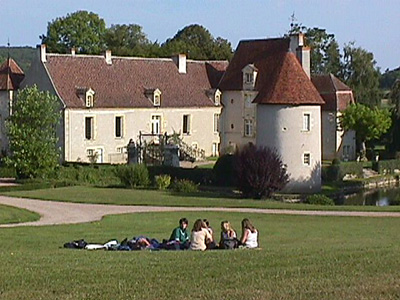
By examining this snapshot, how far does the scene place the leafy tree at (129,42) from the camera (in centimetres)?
6981

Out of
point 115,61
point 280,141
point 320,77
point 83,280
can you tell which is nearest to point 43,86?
point 115,61

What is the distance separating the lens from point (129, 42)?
281 feet

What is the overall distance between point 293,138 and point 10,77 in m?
18.6

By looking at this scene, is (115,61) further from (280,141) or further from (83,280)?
(83,280)

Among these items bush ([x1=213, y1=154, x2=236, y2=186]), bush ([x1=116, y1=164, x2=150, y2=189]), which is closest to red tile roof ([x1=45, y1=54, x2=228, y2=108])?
bush ([x1=116, y1=164, x2=150, y2=189])

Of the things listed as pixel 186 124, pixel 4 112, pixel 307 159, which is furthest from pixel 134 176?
pixel 186 124

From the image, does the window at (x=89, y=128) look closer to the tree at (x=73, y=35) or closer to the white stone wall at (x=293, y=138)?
the white stone wall at (x=293, y=138)

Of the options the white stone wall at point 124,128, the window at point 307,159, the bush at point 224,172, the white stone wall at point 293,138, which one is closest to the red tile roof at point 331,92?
the white stone wall at point 124,128

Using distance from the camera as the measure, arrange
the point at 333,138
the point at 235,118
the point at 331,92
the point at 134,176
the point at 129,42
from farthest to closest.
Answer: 1. the point at 129,42
2. the point at 331,92
3. the point at 333,138
4. the point at 235,118
5. the point at 134,176

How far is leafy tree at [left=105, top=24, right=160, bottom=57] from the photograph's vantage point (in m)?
69.8

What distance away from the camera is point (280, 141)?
41.8m

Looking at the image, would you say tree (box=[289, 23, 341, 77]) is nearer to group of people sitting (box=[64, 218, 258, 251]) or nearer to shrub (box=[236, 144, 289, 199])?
shrub (box=[236, 144, 289, 199])

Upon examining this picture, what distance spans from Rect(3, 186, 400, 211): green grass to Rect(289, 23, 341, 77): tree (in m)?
40.9

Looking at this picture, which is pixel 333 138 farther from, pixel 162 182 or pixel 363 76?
pixel 162 182
